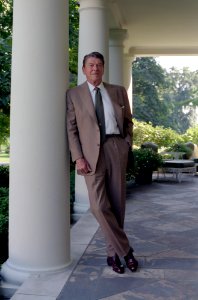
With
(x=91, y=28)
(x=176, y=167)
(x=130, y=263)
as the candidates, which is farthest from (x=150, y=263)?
(x=176, y=167)

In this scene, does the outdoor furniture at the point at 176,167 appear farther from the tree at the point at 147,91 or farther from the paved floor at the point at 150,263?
the tree at the point at 147,91

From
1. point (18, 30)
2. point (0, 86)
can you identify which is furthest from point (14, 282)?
point (0, 86)

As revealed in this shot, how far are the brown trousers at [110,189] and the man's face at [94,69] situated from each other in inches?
23.1

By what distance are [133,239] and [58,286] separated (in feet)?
6.57

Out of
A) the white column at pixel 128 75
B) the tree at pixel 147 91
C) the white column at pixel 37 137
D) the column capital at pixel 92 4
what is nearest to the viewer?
the white column at pixel 37 137

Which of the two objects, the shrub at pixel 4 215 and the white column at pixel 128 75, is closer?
the shrub at pixel 4 215

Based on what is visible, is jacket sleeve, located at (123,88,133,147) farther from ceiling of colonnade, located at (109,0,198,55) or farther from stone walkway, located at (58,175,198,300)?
ceiling of colonnade, located at (109,0,198,55)

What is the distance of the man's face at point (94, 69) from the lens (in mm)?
4304

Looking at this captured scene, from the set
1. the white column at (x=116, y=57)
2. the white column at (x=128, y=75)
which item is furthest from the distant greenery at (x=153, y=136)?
the white column at (x=116, y=57)

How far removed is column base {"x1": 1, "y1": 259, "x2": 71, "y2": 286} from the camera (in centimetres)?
430

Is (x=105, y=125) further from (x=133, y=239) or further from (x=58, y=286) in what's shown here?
(x=133, y=239)

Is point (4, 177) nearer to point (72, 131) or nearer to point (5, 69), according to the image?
point (5, 69)

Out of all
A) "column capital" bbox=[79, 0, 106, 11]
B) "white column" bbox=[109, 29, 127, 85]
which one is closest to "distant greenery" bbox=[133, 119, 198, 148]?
"white column" bbox=[109, 29, 127, 85]

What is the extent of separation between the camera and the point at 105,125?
171 inches
